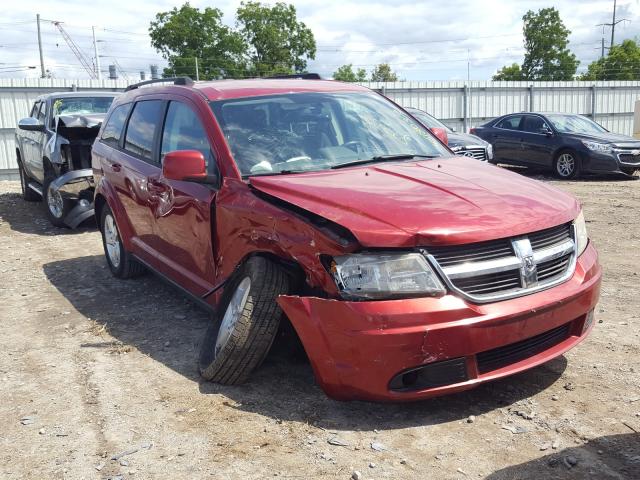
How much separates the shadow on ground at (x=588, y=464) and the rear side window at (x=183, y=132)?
2541 mm

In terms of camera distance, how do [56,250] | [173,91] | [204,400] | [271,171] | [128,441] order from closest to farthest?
[128,441], [204,400], [271,171], [173,91], [56,250]

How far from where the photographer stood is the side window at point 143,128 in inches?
199

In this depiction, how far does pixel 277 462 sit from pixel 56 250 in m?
5.96

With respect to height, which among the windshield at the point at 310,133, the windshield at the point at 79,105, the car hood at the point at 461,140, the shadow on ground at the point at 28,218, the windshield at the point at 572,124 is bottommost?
the shadow on ground at the point at 28,218

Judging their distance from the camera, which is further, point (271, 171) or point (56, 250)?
point (56, 250)

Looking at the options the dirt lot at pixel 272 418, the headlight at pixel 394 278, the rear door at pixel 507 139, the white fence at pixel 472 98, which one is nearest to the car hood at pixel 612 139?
the rear door at pixel 507 139

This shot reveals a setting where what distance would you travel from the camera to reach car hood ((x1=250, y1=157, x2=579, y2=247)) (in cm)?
298

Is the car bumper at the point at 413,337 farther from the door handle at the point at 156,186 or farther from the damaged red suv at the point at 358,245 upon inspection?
the door handle at the point at 156,186

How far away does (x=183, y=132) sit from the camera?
178 inches

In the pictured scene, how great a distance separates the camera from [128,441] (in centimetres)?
317

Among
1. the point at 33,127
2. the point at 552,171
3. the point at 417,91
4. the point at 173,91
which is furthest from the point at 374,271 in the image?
the point at 417,91

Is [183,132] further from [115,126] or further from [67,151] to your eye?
[67,151]

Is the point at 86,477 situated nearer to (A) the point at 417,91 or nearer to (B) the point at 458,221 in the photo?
(B) the point at 458,221

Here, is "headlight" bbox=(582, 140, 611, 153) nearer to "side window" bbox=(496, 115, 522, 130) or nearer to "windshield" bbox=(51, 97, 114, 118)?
"side window" bbox=(496, 115, 522, 130)
